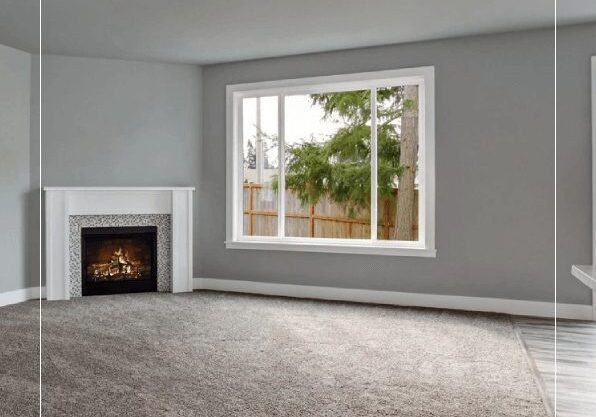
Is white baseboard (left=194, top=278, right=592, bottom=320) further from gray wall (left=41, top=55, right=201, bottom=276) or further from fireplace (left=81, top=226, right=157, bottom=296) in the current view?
gray wall (left=41, top=55, right=201, bottom=276)

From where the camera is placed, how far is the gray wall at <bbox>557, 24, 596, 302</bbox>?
4.39 m

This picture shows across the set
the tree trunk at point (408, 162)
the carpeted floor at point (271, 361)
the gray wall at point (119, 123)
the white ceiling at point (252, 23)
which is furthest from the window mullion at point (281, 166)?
the tree trunk at point (408, 162)

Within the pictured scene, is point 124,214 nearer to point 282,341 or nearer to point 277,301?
point 277,301

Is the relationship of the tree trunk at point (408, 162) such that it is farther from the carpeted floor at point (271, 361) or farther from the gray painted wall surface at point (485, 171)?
the carpeted floor at point (271, 361)

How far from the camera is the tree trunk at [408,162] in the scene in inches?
207

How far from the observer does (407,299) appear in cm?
515

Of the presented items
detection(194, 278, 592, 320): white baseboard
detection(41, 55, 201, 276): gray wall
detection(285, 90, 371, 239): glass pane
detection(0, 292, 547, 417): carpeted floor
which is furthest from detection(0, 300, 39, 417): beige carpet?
detection(285, 90, 371, 239): glass pane

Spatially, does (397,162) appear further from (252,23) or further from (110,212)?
(110,212)

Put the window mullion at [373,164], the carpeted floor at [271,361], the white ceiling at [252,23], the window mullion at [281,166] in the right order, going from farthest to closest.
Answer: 1. the window mullion at [281,166]
2. the window mullion at [373,164]
3. the white ceiling at [252,23]
4. the carpeted floor at [271,361]

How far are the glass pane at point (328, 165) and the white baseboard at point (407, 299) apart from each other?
557 mm

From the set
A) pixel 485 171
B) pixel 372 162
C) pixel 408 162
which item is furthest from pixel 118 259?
pixel 485 171

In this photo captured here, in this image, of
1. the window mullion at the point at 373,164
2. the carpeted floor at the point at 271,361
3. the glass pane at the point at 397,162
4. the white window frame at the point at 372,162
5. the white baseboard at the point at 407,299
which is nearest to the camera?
the carpeted floor at the point at 271,361

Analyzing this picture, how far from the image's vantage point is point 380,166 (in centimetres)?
538

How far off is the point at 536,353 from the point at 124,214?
158 inches
